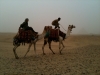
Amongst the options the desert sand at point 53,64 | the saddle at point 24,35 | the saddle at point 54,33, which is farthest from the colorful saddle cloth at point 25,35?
the saddle at point 54,33

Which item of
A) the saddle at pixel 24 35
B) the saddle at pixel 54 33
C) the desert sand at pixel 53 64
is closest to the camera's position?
the desert sand at pixel 53 64

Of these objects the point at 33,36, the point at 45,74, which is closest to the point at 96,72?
the point at 45,74

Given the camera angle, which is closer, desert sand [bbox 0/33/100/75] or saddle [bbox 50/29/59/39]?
desert sand [bbox 0/33/100/75]

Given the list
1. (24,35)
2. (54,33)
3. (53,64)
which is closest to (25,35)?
(24,35)

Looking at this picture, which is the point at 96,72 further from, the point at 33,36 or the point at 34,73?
the point at 33,36

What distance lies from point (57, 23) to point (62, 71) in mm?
6820

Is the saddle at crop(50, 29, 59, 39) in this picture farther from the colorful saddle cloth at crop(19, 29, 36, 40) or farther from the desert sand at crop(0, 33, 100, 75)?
the colorful saddle cloth at crop(19, 29, 36, 40)

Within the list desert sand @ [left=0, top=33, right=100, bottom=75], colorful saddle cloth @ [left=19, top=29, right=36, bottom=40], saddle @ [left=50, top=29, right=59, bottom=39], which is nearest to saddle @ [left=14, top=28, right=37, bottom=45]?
colorful saddle cloth @ [left=19, top=29, right=36, bottom=40]

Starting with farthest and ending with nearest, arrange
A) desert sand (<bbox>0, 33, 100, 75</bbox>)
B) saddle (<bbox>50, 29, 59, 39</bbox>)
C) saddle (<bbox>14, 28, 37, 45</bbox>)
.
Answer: saddle (<bbox>50, 29, 59, 39</bbox>) < saddle (<bbox>14, 28, 37, 45</bbox>) < desert sand (<bbox>0, 33, 100, 75</bbox>)

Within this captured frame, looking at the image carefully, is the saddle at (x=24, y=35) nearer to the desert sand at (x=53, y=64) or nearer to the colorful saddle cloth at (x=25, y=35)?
the colorful saddle cloth at (x=25, y=35)

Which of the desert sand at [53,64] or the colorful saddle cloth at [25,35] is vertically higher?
the colorful saddle cloth at [25,35]

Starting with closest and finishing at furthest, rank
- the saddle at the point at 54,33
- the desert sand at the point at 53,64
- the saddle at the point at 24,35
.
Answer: the desert sand at the point at 53,64, the saddle at the point at 24,35, the saddle at the point at 54,33

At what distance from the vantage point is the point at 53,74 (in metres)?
6.95

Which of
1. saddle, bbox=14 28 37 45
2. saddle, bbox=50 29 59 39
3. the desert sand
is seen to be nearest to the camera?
the desert sand
